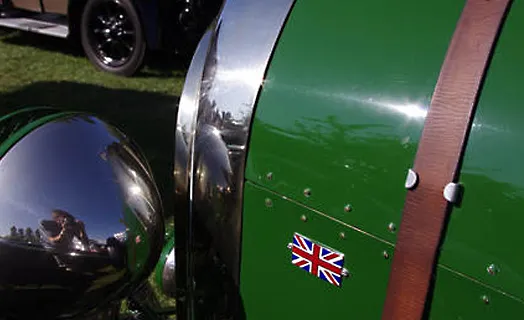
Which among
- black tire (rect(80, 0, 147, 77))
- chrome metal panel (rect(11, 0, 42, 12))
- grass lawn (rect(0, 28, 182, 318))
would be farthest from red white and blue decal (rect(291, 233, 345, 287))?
chrome metal panel (rect(11, 0, 42, 12))

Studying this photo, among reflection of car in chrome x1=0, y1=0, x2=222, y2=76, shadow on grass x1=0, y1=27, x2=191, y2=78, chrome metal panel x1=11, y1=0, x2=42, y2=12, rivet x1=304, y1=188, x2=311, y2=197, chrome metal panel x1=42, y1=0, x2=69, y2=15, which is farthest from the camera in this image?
chrome metal panel x1=11, y1=0, x2=42, y2=12

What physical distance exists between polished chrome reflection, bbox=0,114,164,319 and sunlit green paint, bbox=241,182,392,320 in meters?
0.27

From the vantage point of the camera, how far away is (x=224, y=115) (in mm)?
1274

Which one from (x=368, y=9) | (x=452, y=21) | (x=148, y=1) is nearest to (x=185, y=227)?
(x=368, y=9)

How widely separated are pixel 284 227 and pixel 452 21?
0.55 meters

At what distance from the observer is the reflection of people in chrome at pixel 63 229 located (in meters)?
1.20

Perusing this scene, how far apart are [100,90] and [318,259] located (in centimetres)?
422

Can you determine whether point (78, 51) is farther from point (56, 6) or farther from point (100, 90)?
point (100, 90)

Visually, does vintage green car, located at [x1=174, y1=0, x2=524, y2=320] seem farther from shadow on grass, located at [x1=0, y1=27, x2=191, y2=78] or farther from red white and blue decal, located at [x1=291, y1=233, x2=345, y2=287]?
shadow on grass, located at [x1=0, y1=27, x2=191, y2=78]

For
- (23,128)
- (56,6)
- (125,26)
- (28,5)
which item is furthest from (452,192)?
(28,5)

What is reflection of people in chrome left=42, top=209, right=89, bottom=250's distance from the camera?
1199 mm

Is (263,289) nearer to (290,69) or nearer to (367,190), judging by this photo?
(367,190)

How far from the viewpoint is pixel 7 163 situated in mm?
1192

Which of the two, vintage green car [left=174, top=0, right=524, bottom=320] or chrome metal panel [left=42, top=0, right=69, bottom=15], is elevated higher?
chrome metal panel [left=42, top=0, right=69, bottom=15]
